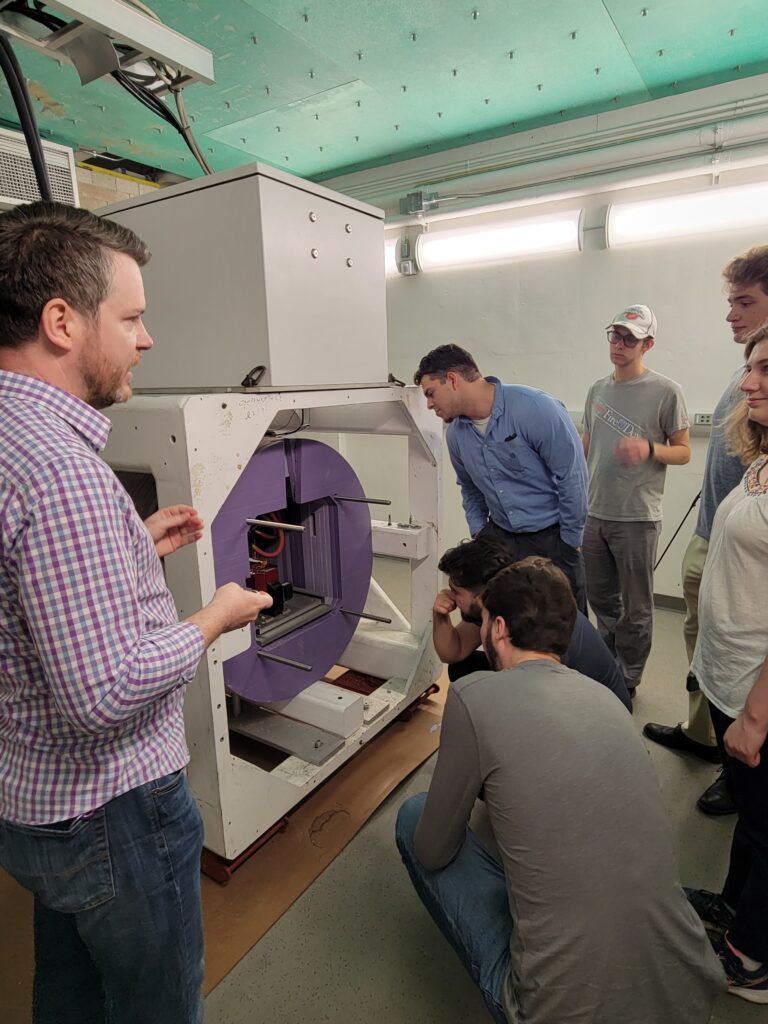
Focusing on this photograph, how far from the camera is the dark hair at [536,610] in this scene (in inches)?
45.9

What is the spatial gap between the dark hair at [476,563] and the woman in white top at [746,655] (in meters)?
0.54

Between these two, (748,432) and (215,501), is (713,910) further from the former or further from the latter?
(215,501)

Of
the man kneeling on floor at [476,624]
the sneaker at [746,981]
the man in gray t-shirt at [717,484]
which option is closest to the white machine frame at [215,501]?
the man kneeling on floor at [476,624]

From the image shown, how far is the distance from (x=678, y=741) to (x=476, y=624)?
0.93 meters

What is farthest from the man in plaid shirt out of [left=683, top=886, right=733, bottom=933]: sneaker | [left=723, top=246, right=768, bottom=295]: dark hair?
[left=723, top=246, right=768, bottom=295]: dark hair

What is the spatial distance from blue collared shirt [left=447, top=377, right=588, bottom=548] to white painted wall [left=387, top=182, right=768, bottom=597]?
1.36 metres

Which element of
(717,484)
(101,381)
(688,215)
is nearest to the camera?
(101,381)

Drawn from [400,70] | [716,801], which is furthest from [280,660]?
[400,70]

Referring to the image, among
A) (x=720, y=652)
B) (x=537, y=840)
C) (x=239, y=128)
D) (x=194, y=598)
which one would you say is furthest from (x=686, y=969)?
(x=239, y=128)

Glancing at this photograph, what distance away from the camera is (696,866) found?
1629 mm

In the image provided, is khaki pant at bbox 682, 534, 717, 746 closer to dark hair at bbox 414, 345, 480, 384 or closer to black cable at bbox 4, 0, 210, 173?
dark hair at bbox 414, 345, 480, 384

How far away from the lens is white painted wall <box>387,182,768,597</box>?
9.67 ft

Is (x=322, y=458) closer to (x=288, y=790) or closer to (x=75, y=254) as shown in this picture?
(x=288, y=790)

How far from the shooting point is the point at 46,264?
0.73 metres
